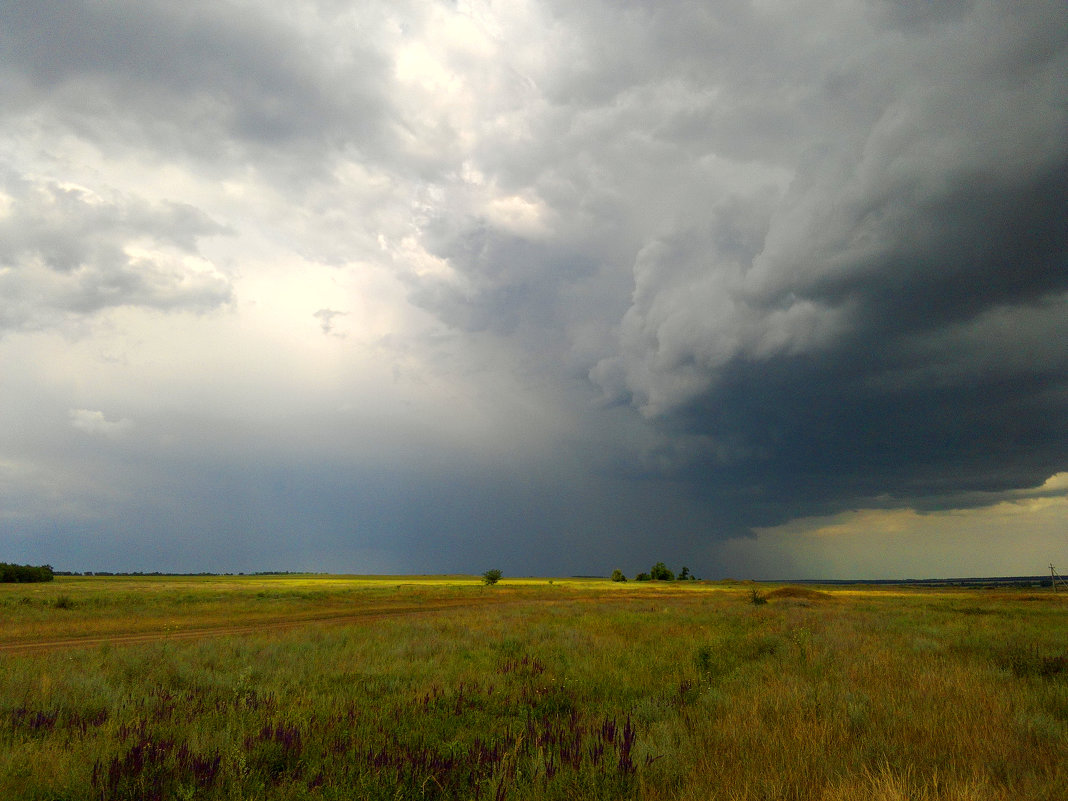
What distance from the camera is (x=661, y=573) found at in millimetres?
142250

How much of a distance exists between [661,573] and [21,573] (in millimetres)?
133009

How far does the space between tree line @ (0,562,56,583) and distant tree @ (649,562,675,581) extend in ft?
423

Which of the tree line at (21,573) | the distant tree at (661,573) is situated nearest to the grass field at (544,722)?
the tree line at (21,573)

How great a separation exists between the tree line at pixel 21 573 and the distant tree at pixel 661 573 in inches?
5077

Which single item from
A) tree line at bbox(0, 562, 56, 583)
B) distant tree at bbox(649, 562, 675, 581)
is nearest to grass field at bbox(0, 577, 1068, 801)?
tree line at bbox(0, 562, 56, 583)

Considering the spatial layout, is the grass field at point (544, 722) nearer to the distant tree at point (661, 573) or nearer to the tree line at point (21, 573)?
the tree line at point (21, 573)

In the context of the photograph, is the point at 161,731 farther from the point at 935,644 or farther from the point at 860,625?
the point at 860,625

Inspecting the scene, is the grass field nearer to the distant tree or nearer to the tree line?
the tree line

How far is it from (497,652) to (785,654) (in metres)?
7.91

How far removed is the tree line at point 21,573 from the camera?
276 feet

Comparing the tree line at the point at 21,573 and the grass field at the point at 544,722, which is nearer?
the grass field at the point at 544,722

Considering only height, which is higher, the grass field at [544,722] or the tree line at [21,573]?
the grass field at [544,722]

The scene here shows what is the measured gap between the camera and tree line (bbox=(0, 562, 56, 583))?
3317 inches

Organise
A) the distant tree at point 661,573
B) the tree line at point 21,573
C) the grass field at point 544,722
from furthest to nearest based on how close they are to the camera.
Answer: the distant tree at point 661,573 → the tree line at point 21,573 → the grass field at point 544,722
